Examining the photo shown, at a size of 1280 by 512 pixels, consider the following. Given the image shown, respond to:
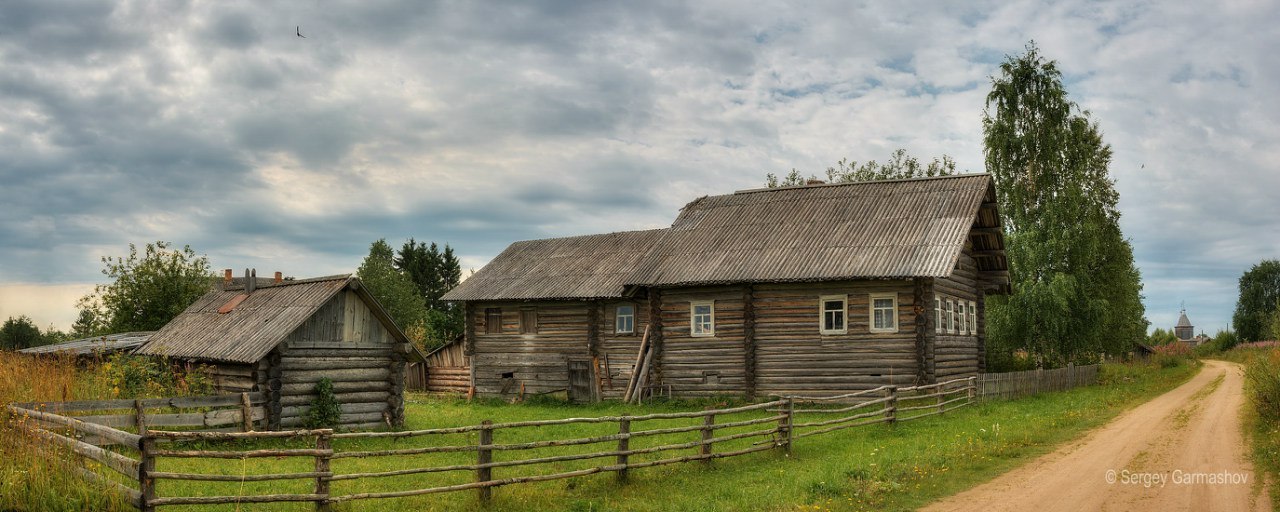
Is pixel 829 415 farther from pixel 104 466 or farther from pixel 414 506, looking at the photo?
pixel 104 466

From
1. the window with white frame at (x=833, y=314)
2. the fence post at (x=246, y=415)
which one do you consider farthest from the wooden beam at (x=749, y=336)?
the fence post at (x=246, y=415)

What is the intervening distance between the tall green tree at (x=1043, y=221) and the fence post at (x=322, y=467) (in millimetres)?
29781

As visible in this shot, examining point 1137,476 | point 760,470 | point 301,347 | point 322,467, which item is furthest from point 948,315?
point 322,467

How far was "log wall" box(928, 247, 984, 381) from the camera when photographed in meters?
27.2

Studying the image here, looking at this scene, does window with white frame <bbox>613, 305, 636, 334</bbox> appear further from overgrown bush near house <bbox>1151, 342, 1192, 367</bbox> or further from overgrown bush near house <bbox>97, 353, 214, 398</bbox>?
overgrown bush near house <bbox>1151, 342, 1192, 367</bbox>

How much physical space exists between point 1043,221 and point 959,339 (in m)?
11.5

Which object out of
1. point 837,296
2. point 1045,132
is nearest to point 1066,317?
point 1045,132

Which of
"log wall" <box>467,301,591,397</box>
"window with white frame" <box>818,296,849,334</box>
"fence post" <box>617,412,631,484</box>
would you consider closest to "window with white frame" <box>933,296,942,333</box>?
"window with white frame" <box>818,296,849,334</box>

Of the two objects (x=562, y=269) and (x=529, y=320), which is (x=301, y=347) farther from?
(x=562, y=269)

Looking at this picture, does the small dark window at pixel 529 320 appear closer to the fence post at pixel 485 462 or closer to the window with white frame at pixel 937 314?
the window with white frame at pixel 937 314

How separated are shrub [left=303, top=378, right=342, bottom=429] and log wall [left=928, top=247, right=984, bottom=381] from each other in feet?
53.1

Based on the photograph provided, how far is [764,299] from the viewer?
92.1 ft

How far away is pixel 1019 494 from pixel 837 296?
14.4 m

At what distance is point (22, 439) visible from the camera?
37.4ft
